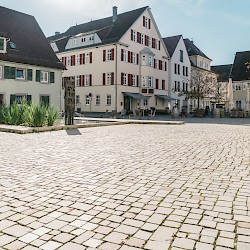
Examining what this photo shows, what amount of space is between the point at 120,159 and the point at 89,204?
3.33 meters

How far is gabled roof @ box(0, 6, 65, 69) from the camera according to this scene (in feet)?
105

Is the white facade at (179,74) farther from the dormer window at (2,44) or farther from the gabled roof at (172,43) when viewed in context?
the dormer window at (2,44)

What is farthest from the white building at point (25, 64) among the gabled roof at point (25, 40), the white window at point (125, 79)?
the white window at point (125, 79)

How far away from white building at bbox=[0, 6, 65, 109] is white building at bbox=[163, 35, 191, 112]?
872 inches

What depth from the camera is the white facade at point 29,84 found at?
98.9 ft

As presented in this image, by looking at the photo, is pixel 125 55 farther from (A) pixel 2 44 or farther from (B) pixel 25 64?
(A) pixel 2 44

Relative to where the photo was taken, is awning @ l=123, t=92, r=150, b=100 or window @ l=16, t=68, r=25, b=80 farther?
awning @ l=123, t=92, r=150, b=100

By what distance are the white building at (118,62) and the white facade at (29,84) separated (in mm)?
7865

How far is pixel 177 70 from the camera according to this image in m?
52.9

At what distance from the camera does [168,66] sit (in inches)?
1989

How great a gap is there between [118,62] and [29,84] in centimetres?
1260

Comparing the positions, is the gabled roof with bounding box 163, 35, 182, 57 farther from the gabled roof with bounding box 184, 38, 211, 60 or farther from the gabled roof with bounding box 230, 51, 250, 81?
the gabled roof with bounding box 230, 51, 250, 81

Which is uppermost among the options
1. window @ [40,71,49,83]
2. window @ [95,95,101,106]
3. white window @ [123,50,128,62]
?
white window @ [123,50,128,62]

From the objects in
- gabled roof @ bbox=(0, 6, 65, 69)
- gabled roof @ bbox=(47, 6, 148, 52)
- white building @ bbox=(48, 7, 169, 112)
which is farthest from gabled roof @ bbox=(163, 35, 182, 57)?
gabled roof @ bbox=(0, 6, 65, 69)
